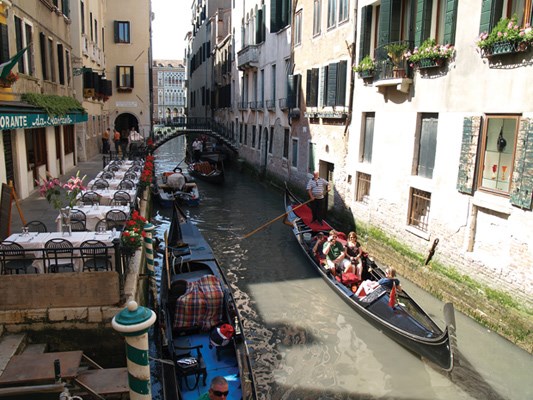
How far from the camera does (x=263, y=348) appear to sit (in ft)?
20.6

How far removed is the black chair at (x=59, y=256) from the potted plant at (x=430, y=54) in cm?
582

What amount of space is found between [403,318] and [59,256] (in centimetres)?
423

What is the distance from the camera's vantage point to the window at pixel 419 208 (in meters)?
8.15

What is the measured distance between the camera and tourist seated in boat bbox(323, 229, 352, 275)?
7.66 meters

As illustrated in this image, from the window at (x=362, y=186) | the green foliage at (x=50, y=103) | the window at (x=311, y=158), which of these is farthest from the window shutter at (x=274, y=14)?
the window at (x=362, y=186)

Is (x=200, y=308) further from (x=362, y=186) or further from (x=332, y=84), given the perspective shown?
(x=332, y=84)

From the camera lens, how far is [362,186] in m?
10.6

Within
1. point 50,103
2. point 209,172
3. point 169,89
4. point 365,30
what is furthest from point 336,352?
point 169,89

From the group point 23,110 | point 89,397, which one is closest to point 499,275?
point 89,397

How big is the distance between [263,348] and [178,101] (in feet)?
228

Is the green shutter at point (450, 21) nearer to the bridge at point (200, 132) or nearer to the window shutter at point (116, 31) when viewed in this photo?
the bridge at point (200, 132)

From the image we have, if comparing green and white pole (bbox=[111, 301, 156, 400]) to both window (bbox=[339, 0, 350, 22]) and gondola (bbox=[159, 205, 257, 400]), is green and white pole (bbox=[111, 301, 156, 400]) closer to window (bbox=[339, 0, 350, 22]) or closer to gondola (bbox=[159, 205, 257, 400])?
gondola (bbox=[159, 205, 257, 400])

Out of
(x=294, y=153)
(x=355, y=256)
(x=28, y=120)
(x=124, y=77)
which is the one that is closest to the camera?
(x=355, y=256)

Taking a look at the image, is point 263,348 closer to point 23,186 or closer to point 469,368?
point 469,368
